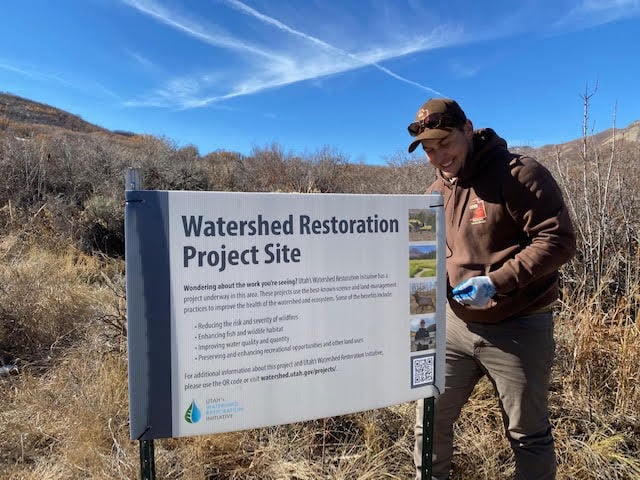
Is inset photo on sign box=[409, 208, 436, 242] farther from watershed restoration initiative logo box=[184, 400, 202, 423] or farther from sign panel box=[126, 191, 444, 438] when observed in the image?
watershed restoration initiative logo box=[184, 400, 202, 423]

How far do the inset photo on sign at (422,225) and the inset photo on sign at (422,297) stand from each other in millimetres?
187

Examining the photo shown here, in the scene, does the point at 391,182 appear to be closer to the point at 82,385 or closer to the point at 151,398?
the point at 82,385

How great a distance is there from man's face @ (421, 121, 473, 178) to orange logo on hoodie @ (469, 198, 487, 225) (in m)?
0.17

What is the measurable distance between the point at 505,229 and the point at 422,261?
42cm

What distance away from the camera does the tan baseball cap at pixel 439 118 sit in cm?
205

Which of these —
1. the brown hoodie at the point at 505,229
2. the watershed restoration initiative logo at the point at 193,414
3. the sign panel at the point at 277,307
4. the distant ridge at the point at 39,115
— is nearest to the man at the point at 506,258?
the brown hoodie at the point at 505,229

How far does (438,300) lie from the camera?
6.46 feet

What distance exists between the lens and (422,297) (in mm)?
1941

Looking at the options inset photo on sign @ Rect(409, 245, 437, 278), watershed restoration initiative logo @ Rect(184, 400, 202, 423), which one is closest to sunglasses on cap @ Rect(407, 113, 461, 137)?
inset photo on sign @ Rect(409, 245, 437, 278)

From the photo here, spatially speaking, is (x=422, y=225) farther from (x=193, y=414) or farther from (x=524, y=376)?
(x=193, y=414)

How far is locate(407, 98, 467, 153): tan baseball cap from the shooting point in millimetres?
2047

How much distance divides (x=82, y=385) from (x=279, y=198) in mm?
2276

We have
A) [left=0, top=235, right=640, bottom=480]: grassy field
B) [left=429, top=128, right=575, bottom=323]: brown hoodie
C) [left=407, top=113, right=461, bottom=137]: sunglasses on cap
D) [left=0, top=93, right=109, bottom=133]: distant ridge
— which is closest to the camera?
[left=429, top=128, right=575, bottom=323]: brown hoodie

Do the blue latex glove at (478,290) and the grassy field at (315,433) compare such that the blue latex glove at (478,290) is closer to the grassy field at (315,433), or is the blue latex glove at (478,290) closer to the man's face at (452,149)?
the man's face at (452,149)
